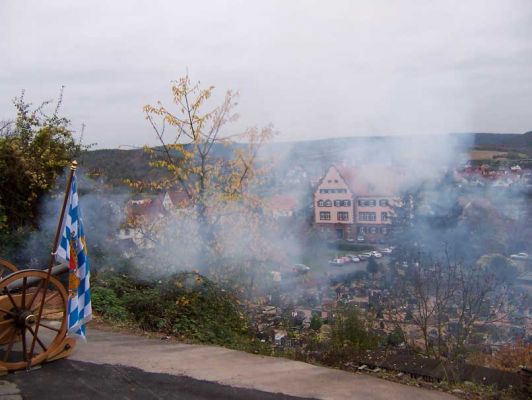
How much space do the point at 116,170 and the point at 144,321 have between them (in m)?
5.54

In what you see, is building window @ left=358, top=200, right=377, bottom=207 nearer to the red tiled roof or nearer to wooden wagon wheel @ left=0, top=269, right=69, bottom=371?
the red tiled roof


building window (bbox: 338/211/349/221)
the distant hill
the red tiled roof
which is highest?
the distant hill

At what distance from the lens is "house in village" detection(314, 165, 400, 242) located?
454 inches

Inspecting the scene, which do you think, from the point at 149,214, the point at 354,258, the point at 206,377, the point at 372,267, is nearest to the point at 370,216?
the point at 354,258

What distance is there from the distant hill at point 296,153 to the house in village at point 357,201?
57cm

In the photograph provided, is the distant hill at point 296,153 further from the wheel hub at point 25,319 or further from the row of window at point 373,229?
the wheel hub at point 25,319

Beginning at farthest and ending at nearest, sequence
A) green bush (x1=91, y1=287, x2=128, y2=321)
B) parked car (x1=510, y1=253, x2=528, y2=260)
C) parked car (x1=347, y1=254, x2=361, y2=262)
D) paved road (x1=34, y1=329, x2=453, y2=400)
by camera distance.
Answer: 1. parked car (x1=347, y1=254, x2=361, y2=262)
2. parked car (x1=510, y1=253, x2=528, y2=260)
3. green bush (x1=91, y1=287, x2=128, y2=321)
4. paved road (x1=34, y1=329, x2=453, y2=400)

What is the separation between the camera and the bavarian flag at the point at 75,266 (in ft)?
15.9

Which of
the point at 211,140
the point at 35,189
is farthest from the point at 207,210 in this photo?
the point at 35,189

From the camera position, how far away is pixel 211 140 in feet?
31.8

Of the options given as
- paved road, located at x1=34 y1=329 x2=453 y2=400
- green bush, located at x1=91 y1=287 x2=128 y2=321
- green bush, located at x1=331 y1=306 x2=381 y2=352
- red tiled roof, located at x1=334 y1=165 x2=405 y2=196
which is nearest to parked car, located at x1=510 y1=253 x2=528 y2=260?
red tiled roof, located at x1=334 y1=165 x2=405 y2=196

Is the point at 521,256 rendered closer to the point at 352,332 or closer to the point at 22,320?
the point at 352,332

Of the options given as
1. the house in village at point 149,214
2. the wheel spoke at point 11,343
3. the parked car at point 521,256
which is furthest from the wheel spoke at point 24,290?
the parked car at point 521,256

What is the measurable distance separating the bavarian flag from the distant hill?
5.01m
